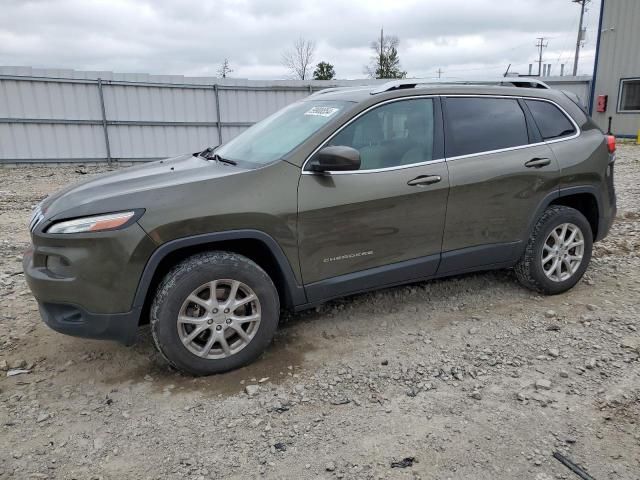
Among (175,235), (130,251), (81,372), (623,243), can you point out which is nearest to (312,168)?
(175,235)

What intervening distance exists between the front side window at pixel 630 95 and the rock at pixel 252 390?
778 inches

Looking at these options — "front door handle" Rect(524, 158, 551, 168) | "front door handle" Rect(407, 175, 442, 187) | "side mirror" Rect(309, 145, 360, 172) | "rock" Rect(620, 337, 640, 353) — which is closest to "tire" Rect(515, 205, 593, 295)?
"front door handle" Rect(524, 158, 551, 168)

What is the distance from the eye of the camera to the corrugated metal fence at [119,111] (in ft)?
41.8

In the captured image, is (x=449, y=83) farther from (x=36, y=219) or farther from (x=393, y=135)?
(x=36, y=219)

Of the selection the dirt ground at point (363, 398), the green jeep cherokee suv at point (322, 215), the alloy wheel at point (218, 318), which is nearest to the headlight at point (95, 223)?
the green jeep cherokee suv at point (322, 215)

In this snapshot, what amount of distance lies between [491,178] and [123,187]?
103 inches

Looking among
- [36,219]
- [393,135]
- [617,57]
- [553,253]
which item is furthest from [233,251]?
[617,57]

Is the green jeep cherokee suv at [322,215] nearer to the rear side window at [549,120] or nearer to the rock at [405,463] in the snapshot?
the rear side window at [549,120]

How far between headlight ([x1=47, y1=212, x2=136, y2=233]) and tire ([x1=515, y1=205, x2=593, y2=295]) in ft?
10.3

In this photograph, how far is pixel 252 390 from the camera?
9.75 ft

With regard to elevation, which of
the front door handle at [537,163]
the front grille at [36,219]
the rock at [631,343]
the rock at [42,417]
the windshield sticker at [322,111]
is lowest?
the rock at [42,417]

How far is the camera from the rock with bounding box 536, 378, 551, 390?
2953 millimetres

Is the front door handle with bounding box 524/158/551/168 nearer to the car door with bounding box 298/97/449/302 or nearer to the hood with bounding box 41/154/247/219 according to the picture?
the car door with bounding box 298/97/449/302

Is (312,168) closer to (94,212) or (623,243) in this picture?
(94,212)
